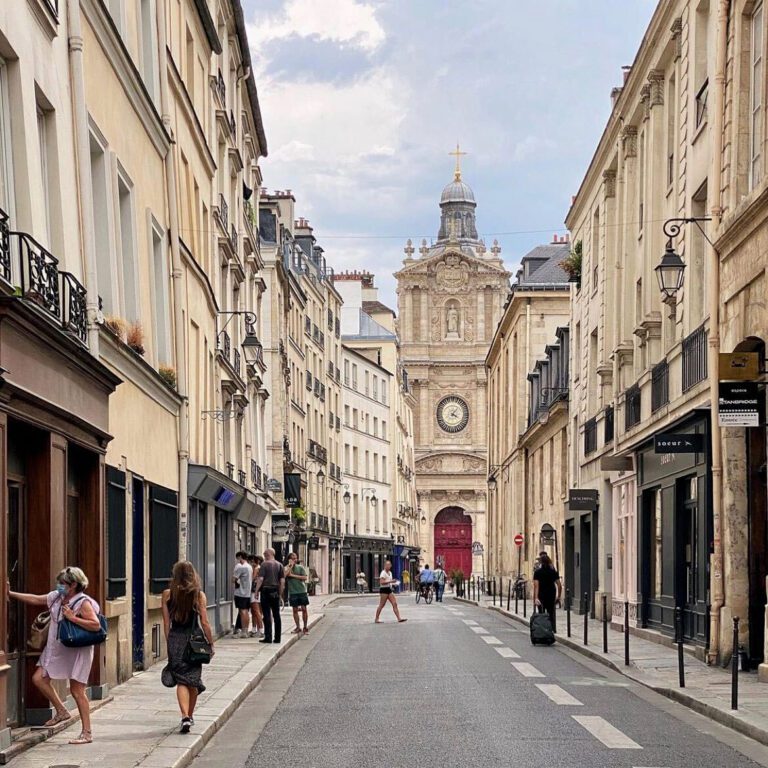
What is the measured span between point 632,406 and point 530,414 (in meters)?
29.8

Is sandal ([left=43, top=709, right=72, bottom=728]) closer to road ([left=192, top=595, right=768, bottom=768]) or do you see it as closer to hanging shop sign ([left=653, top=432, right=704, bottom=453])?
road ([left=192, top=595, right=768, bottom=768])

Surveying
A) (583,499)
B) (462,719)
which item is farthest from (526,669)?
(583,499)

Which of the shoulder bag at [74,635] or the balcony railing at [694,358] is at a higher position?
the balcony railing at [694,358]

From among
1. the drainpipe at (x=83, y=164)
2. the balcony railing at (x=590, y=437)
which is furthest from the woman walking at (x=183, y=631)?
the balcony railing at (x=590, y=437)

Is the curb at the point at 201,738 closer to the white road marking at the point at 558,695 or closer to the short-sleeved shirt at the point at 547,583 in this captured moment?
the white road marking at the point at 558,695

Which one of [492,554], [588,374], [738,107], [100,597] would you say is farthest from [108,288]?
[492,554]

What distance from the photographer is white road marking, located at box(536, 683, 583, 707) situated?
50.8ft

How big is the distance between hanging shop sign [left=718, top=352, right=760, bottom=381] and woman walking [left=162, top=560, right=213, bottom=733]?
311 inches

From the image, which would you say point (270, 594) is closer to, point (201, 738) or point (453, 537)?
point (201, 738)

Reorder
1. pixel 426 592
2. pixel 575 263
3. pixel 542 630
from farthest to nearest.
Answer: pixel 426 592
pixel 575 263
pixel 542 630

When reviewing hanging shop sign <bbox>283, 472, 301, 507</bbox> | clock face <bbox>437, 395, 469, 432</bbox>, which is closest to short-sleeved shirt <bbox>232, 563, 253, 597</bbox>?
hanging shop sign <bbox>283, 472, 301, 507</bbox>

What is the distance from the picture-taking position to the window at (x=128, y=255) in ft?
58.5

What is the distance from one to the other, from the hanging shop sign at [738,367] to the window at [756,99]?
220 centimetres

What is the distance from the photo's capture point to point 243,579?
1024 inches
